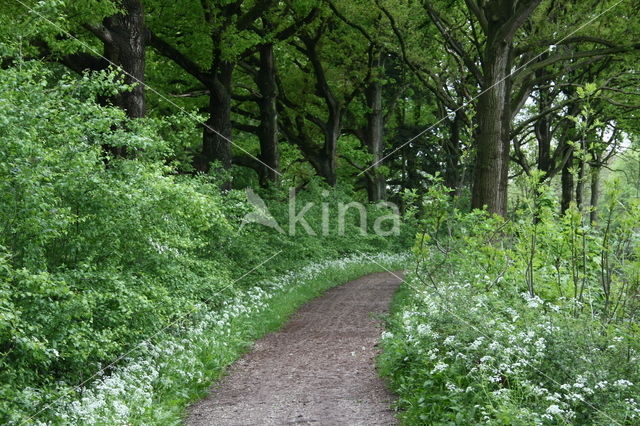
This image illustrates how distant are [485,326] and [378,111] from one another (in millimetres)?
25436

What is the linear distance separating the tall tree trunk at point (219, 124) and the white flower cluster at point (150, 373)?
6392mm

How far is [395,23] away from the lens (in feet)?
71.3

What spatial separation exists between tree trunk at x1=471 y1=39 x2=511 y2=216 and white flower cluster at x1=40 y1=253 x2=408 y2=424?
572 cm

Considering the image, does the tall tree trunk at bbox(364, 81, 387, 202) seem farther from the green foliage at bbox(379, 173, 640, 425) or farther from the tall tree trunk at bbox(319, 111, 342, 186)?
the green foliage at bbox(379, 173, 640, 425)

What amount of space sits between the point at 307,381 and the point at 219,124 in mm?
11686

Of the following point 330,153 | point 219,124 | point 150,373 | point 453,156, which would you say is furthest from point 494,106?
point 453,156

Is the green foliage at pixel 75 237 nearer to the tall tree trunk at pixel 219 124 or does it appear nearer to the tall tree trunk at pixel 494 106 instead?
the tall tree trunk at pixel 494 106

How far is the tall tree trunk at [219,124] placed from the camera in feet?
62.4

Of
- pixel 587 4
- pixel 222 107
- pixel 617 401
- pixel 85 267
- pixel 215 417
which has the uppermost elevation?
pixel 587 4

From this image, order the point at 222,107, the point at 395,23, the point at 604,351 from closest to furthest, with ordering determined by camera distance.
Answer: the point at 604,351
the point at 222,107
the point at 395,23

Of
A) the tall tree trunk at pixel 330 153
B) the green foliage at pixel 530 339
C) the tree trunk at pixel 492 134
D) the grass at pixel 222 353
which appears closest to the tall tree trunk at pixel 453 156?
the tall tree trunk at pixel 330 153

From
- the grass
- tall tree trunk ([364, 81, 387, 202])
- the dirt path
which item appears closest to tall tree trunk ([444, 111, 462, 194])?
tall tree trunk ([364, 81, 387, 202])

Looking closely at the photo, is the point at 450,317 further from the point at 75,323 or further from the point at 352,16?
the point at 352,16

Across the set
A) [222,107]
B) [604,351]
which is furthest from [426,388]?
[222,107]
